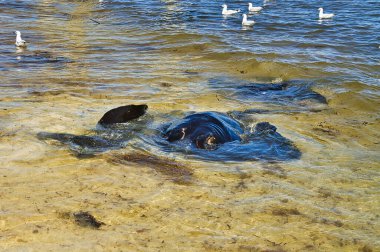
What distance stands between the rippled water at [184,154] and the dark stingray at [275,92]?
2.6 inches

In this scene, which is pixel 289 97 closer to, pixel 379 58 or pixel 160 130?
pixel 160 130

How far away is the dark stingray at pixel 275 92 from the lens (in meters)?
9.50

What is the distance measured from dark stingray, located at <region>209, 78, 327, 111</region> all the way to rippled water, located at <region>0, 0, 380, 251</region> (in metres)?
0.07

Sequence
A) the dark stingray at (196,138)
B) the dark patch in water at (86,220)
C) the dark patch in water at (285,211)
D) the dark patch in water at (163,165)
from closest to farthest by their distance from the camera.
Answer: the dark patch in water at (86,220), the dark patch in water at (285,211), the dark patch in water at (163,165), the dark stingray at (196,138)

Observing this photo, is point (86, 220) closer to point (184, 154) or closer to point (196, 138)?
point (184, 154)

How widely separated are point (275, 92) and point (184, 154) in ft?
13.7

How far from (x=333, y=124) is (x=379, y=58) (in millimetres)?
6105

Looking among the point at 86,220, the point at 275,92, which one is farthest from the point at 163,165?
the point at 275,92

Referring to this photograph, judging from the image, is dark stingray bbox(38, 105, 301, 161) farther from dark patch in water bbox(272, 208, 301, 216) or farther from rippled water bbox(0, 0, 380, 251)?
dark patch in water bbox(272, 208, 301, 216)

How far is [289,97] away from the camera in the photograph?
9.88 meters

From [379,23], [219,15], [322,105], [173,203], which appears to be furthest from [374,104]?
[219,15]

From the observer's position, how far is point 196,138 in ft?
22.1

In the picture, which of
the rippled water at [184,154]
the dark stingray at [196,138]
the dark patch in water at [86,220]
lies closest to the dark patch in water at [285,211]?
the rippled water at [184,154]

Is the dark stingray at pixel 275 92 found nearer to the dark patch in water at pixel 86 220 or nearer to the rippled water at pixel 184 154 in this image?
the rippled water at pixel 184 154
